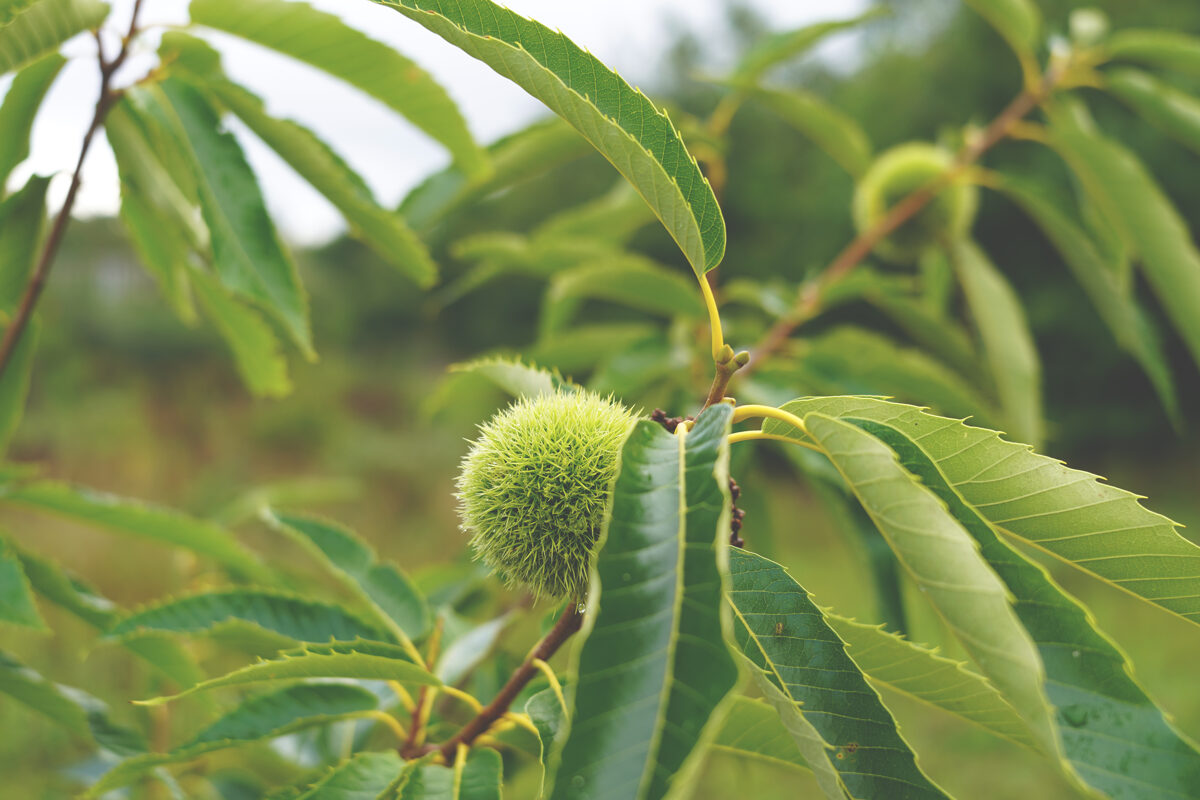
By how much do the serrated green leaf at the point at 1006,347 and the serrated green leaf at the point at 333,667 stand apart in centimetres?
112

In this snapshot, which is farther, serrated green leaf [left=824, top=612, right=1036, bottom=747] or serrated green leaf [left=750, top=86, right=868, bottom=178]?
serrated green leaf [left=750, top=86, right=868, bottom=178]

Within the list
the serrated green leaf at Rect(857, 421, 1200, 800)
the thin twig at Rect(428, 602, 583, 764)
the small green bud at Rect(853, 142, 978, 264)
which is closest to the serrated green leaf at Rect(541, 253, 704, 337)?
the small green bud at Rect(853, 142, 978, 264)

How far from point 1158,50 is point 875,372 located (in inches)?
27.1

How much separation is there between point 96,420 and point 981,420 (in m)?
6.49

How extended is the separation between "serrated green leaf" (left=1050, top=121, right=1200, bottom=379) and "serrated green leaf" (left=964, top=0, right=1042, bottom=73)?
0.25m

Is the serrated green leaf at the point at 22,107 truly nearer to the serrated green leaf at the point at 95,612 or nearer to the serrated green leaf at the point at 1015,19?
the serrated green leaf at the point at 95,612

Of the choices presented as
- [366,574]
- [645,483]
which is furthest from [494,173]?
[645,483]

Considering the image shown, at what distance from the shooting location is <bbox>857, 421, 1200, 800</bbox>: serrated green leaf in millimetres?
422

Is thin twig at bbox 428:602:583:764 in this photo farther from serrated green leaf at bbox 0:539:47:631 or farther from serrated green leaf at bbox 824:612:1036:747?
serrated green leaf at bbox 0:539:47:631

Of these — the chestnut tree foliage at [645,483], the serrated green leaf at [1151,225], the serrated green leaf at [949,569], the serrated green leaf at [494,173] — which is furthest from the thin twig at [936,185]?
the serrated green leaf at [949,569]

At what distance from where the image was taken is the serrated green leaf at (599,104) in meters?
0.45

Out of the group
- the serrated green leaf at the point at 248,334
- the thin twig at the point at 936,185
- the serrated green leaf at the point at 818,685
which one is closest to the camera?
the serrated green leaf at the point at 818,685

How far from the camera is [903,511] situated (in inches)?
15.8

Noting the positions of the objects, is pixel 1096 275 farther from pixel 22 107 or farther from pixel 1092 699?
pixel 22 107
